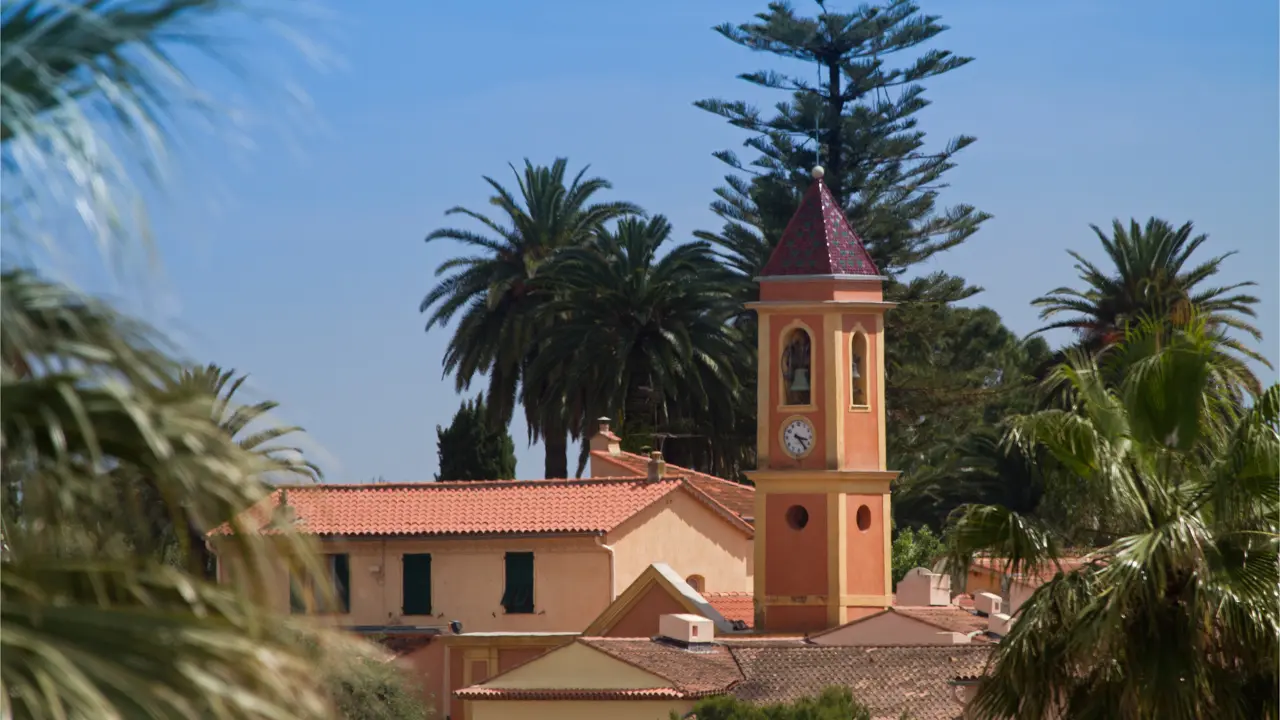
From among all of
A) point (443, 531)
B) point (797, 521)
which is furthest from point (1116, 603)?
point (443, 531)

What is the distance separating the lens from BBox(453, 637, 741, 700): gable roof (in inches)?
1203

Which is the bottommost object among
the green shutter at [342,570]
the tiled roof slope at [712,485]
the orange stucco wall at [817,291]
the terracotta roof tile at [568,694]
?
the terracotta roof tile at [568,694]

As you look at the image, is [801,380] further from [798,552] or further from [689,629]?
[689,629]

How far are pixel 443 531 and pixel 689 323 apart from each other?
7.37 metres

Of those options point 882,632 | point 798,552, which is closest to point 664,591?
point 798,552

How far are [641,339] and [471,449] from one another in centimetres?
950

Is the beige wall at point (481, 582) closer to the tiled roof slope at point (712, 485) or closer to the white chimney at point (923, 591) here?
the tiled roof slope at point (712, 485)

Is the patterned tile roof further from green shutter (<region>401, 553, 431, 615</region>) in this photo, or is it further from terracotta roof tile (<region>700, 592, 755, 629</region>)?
green shutter (<region>401, 553, 431, 615</region>)

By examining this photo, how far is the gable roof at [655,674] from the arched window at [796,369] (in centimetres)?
506

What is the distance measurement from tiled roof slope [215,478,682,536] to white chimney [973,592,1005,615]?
26.8ft

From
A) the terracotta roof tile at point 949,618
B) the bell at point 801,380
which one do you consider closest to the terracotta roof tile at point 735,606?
the terracotta roof tile at point 949,618

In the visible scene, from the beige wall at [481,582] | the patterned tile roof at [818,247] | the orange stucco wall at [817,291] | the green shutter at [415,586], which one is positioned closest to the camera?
the orange stucco wall at [817,291]

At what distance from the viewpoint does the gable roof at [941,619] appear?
32.7 meters

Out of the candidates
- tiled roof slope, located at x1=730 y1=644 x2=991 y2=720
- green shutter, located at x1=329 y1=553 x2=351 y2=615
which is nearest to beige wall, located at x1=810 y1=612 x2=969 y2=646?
tiled roof slope, located at x1=730 y1=644 x2=991 y2=720
